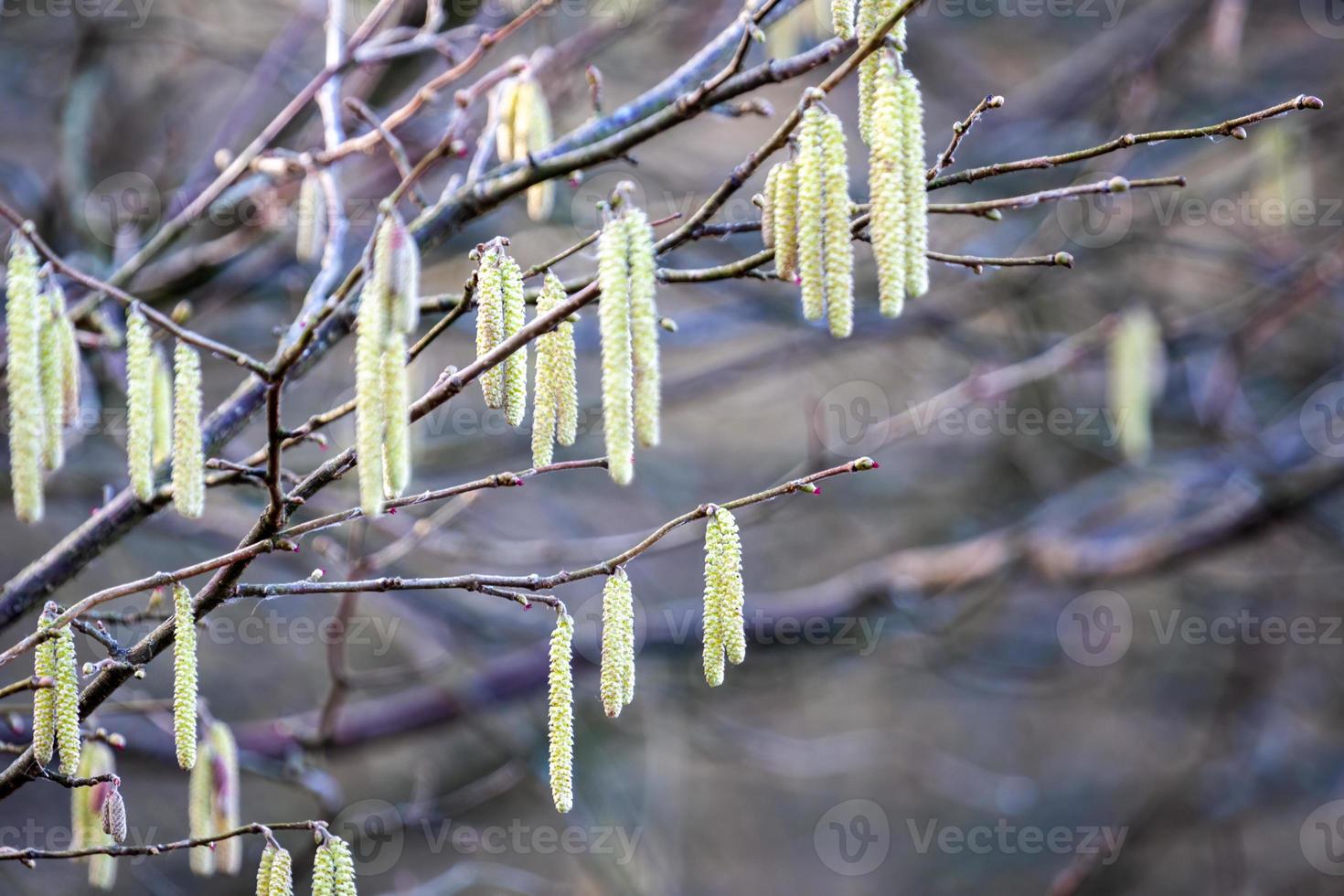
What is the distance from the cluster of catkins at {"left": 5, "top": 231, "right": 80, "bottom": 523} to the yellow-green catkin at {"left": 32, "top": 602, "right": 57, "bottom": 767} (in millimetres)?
225

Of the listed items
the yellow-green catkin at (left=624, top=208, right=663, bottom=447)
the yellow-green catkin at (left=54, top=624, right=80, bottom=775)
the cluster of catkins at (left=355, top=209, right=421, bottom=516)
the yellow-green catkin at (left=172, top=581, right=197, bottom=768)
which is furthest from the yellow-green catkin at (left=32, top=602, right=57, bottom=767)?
the yellow-green catkin at (left=624, top=208, right=663, bottom=447)

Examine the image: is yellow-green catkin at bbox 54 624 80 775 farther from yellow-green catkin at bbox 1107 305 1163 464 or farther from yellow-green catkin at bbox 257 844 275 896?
yellow-green catkin at bbox 1107 305 1163 464

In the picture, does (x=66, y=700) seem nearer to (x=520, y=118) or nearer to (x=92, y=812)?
(x=92, y=812)

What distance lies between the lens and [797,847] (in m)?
7.77

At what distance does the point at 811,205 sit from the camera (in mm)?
1254

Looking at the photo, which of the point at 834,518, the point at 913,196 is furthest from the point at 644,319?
the point at 834,518

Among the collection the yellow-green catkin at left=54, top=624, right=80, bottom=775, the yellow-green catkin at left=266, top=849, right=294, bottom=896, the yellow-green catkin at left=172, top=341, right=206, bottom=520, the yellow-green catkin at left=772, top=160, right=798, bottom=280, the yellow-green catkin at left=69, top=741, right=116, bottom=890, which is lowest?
the yellow-green catkin at left=266, top=849, right=294, bottom=896

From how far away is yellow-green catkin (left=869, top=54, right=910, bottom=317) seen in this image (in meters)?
1.24

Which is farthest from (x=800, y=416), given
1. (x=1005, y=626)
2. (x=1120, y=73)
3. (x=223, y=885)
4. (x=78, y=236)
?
(x=78, y=236)

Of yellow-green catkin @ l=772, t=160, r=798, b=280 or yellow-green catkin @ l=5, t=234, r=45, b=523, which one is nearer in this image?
yellow-green catkin @ l=5, t=234, r=45, b=523

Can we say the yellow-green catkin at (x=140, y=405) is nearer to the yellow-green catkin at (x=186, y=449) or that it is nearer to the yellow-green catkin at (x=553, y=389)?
the yellow-green catkin at (x=186, y=449)

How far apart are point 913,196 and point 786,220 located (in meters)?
0.15

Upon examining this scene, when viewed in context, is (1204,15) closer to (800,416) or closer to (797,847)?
(800,416)

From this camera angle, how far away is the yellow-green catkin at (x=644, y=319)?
1.18 meters
